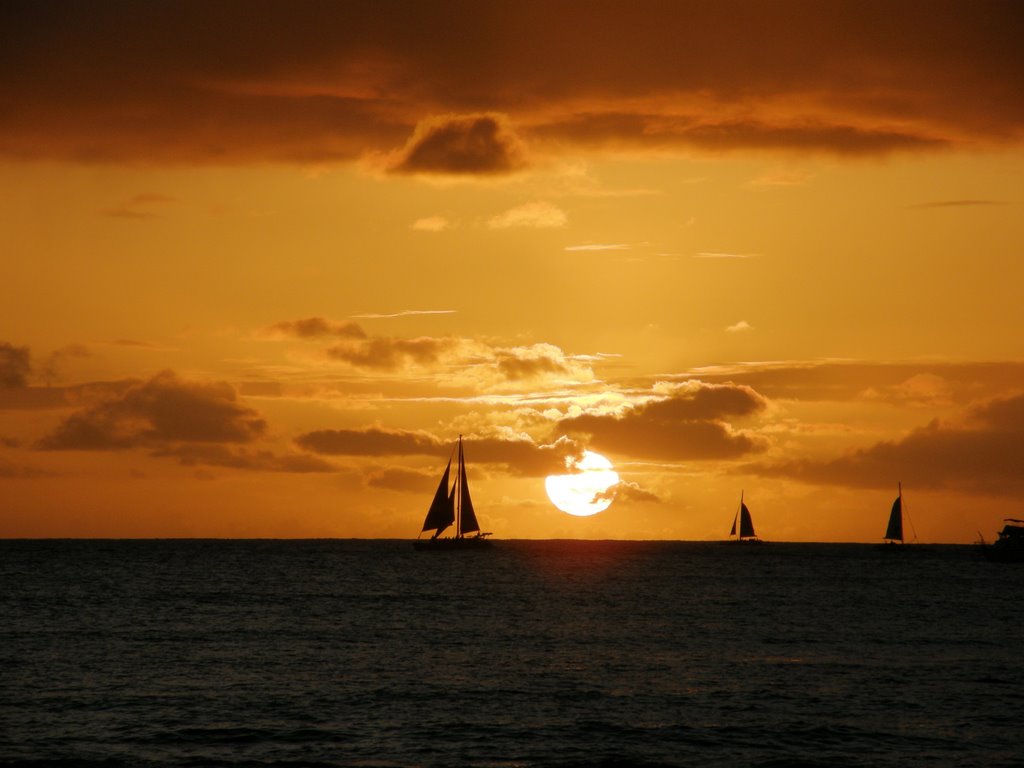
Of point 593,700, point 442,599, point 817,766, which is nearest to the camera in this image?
point 817,766

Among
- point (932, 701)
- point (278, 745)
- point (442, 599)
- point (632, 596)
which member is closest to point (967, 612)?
point (632, 596)

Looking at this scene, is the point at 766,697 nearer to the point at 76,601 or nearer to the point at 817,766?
the point at 817,766

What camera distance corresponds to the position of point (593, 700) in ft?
178

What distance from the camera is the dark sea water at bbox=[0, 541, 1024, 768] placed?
43.9m

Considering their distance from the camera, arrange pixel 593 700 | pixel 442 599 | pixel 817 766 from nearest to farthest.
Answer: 1. pixel 817 766
2. pixel 593 700
3. pixel 442 599

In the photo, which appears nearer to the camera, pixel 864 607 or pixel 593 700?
pixel 593 700

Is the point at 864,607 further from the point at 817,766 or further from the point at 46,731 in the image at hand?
the point at 46,731

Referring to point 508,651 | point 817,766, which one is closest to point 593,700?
point 817,766

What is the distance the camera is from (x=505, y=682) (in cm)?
5962

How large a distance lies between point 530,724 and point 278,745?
10373 millimetres

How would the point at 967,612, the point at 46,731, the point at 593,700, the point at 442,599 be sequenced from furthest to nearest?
the point at 442,599, the point at 967,612, the point at 593,700, the point at 46,731

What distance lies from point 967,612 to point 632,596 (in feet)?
111

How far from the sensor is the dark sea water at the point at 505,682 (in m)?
43.9

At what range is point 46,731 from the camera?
45.9 metres
